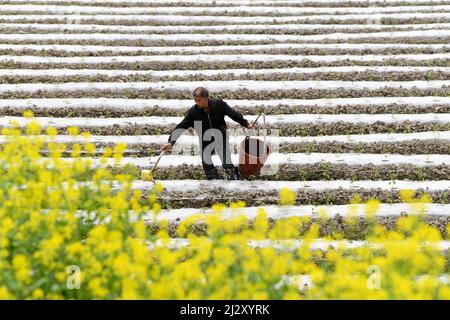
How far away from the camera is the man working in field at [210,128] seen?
6449 mm

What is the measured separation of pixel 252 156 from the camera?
21.5 feet

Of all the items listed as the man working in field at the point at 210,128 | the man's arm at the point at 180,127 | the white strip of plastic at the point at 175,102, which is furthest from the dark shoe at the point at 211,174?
the white strip of plastic at the point at 175,102

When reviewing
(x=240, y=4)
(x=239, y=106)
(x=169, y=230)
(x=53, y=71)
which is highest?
(x=240, y=4)

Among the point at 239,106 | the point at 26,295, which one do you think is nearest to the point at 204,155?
the point at 239,106

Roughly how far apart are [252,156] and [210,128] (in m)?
0.57

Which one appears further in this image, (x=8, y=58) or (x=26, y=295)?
(x=8, y=58)

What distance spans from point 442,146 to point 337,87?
6.29 feet

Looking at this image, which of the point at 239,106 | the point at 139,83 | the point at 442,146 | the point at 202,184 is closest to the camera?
the point at 202,184

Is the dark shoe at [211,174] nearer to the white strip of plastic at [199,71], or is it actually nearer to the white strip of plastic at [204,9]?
the white strip of plastic at [199,71]

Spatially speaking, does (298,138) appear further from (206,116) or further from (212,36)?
(212,36)

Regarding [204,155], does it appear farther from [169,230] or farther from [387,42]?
[387,42]

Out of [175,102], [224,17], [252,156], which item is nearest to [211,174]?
[252,156]

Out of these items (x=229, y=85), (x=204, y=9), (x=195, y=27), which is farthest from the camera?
(x=204, y=9)

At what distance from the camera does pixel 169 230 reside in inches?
229
